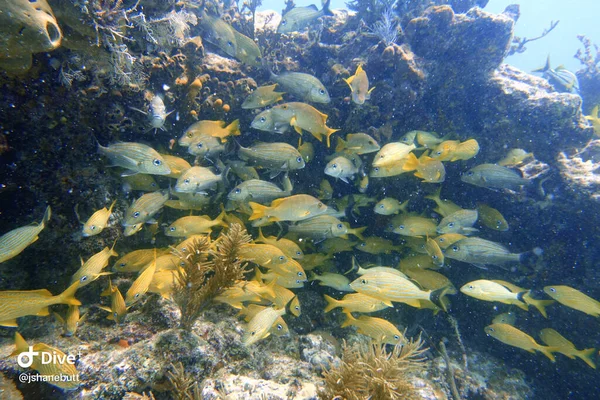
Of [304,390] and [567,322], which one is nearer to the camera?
[304,390]

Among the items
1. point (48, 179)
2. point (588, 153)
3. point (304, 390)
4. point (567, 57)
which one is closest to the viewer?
point (304, 390)

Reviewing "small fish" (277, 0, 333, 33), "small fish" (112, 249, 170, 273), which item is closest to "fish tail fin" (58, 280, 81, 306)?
"small fish" (112, 249, 170, 273)

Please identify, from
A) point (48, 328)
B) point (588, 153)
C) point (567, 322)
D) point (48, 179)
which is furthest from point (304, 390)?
point (588, 153)

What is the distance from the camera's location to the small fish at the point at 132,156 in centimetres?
347

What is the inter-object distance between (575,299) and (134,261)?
21.8 ft

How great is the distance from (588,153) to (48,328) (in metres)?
10.7

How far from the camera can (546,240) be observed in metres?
6.07

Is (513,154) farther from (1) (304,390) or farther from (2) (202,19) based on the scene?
(2) (202,19)

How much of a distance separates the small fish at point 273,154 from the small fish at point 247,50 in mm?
2141

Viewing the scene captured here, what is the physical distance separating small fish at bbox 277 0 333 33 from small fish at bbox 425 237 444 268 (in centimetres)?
637

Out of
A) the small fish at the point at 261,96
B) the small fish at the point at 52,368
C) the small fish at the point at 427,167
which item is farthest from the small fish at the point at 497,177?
the small fish at the point at 52,368

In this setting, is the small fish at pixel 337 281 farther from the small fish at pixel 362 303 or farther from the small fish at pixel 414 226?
the small fish at pixel 414 226

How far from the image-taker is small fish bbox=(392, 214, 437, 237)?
4961mm

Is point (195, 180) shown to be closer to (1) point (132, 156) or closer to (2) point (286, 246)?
(1) point (132, 156)
